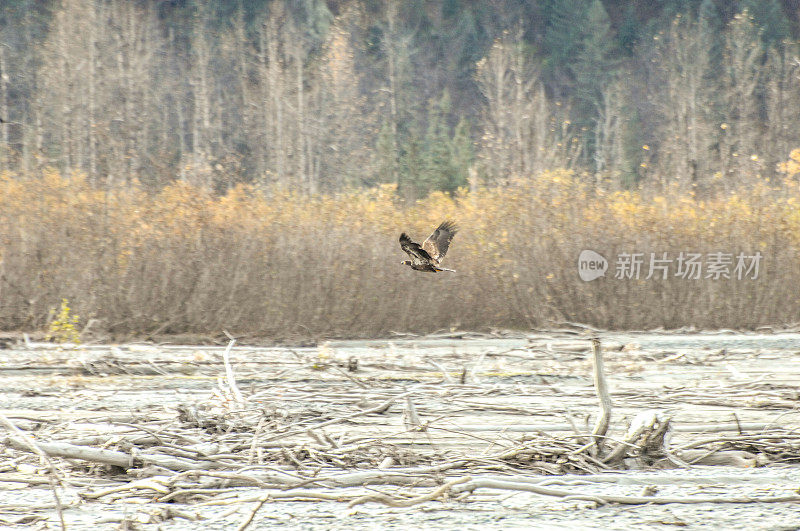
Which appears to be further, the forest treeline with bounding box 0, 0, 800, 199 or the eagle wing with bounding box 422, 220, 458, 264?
the forest treeline with bounding box 0, 0, 800, 199

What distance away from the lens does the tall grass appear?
1627cm

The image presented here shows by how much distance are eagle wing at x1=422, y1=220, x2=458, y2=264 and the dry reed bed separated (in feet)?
3.78

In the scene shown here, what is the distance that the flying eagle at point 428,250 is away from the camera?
8.13m

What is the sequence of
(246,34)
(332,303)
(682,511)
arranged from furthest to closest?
(246,34)
(332,303)
(682,511)

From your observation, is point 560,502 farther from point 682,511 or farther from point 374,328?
point 374,328

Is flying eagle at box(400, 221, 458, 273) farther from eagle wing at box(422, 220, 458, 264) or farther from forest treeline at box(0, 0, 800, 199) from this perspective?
forest treeline at box(0, 0, 800, 199)

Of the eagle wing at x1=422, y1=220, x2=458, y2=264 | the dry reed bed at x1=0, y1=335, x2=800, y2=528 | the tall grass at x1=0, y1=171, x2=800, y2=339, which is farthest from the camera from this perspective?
the tall grass at x1=0, y1=171, x2=800, y2=339

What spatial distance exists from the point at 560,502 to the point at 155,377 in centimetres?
626

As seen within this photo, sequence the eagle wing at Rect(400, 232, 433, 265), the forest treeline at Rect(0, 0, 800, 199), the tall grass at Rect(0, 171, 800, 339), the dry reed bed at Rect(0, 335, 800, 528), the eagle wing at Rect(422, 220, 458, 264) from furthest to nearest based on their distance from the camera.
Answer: the forest treeline at Rect(0, 0, 800, 199) < the tall grass at Rect(0, 171, 800, 339) < the eagle wing at Rect(422, 220, 458, 264) < the eagle wing at Rect(400, 232, 433, 265) < the dry reed bed at Rect(0, 335, 800, 528)

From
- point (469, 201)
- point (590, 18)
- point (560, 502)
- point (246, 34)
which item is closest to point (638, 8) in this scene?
point (590, 18)

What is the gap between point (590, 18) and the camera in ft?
212

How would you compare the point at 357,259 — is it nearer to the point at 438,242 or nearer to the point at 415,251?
the point at 438,242

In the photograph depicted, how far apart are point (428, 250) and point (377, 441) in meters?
3.35

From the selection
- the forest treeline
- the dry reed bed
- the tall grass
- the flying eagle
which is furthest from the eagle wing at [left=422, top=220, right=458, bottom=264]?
the forest treeline
